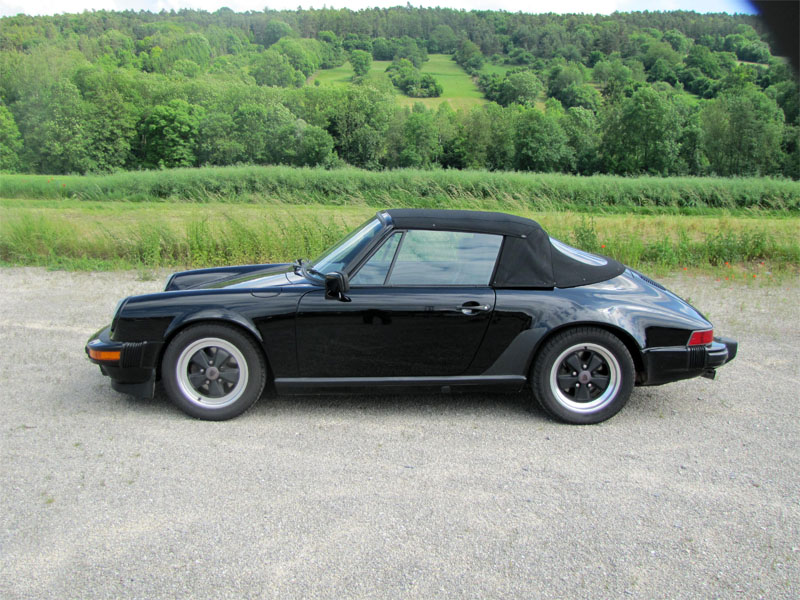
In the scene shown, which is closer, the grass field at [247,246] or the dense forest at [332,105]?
the grass field at [247,246]

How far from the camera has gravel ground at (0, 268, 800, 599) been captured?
2.76 metres

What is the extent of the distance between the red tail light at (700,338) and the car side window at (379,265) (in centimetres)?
206

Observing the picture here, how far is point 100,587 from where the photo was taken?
2.67 m

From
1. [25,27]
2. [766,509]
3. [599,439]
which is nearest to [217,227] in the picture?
[599,439]

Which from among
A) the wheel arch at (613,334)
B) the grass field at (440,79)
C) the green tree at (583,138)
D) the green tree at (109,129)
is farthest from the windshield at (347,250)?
the grass field at (440,79)

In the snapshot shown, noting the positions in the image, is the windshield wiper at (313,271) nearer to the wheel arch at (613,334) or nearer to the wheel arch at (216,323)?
the wheel arch at (216,323)

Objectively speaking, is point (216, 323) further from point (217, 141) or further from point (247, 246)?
point (217, 141)

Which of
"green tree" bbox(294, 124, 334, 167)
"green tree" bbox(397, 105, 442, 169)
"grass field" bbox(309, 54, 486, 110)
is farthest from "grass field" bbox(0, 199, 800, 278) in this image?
"grass field" bbox(309, 54, 486, 110)

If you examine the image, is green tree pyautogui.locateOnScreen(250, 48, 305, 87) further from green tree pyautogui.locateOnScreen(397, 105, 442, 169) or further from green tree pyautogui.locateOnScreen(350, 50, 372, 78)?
green tree pyautogui.locateOnScreen(397, 105, 442, 169)

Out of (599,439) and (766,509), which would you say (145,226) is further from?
(766,509)

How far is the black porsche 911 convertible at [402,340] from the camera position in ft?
14.3

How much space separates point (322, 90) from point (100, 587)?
6024cm

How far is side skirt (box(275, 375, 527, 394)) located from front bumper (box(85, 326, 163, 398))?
0.83 meters

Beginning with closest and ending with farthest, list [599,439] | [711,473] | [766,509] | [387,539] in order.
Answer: [387,539]
[766,509]
[711,473]
[599,439]
